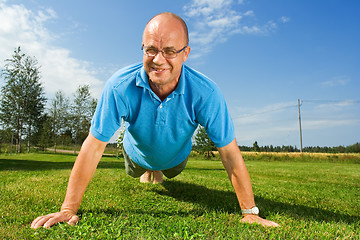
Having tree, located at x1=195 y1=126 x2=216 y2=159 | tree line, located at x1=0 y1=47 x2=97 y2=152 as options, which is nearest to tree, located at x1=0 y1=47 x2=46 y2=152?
tree line, located at x1=0 y1=47 x2=97 y2=152

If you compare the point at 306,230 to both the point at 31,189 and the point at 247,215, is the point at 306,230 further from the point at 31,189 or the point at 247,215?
the point at 31,189

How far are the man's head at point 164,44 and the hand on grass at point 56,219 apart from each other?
61.0 inches

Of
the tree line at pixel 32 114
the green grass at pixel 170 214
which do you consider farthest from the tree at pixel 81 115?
the green grass at pixel 170 214

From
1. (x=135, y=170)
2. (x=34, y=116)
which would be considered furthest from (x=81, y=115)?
(x=135, y=170)

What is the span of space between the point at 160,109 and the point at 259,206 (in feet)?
A: 6.73

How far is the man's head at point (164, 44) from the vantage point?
7.80ft

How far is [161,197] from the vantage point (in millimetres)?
4012

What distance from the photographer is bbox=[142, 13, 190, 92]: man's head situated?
7.80ft

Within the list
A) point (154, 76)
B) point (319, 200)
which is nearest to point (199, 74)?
point (154, 76)

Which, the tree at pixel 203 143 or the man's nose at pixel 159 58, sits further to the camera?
the tree at pixel 203 143

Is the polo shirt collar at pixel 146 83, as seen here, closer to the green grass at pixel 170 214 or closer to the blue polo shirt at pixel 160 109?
the blue polo shirt at pixel 160 109

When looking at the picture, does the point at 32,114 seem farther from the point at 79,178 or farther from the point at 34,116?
the point at 79,178

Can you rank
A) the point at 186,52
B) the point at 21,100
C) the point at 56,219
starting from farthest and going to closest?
the point at 21,100
the point at 186,52
the point at 56,219

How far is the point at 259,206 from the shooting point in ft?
11.9
